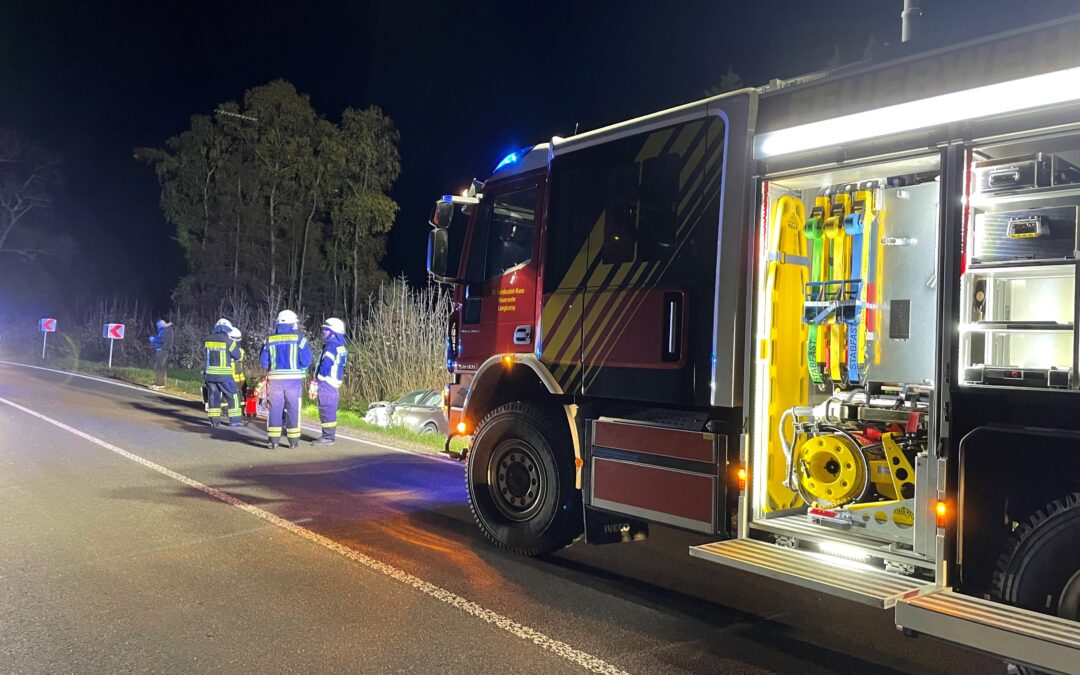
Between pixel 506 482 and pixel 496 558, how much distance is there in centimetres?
62

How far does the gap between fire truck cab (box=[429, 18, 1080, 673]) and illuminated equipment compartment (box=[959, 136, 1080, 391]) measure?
0.01 metres

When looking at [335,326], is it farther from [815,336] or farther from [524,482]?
[815,336]

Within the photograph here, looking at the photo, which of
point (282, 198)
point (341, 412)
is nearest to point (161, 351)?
point (341, 412)

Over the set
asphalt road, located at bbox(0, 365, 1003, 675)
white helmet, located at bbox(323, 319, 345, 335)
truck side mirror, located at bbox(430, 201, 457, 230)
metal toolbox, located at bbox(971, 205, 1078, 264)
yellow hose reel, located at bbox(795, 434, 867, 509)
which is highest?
truck side mirror, located at bbox(430, 201, 457, 230)

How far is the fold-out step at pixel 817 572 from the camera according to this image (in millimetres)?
3822

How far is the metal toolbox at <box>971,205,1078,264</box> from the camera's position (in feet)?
11.5

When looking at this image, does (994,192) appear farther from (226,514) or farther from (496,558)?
(226,514)

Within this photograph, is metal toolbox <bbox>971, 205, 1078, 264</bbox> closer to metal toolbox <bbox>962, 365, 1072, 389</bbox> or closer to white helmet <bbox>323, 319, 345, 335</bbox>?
metal toolbox <bbox>962, 365, 1072, 389</bbox>

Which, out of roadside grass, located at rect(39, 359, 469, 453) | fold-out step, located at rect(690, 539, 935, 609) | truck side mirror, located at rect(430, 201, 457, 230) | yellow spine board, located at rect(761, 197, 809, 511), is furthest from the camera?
roadside grass, located at rect(39, 359, 469, 453)

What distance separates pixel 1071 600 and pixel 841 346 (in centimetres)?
203

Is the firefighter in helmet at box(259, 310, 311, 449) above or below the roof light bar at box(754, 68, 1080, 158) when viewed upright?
below

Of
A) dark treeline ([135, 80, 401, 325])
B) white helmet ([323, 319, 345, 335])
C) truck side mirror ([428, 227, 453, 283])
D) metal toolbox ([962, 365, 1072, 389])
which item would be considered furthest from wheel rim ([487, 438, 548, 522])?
dark treeline ([135, 80, 401, 325])

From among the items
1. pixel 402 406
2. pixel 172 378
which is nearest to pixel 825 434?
pixel 402 406

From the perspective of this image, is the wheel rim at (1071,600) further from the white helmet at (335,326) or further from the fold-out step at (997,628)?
the white helmet at (335,326)
